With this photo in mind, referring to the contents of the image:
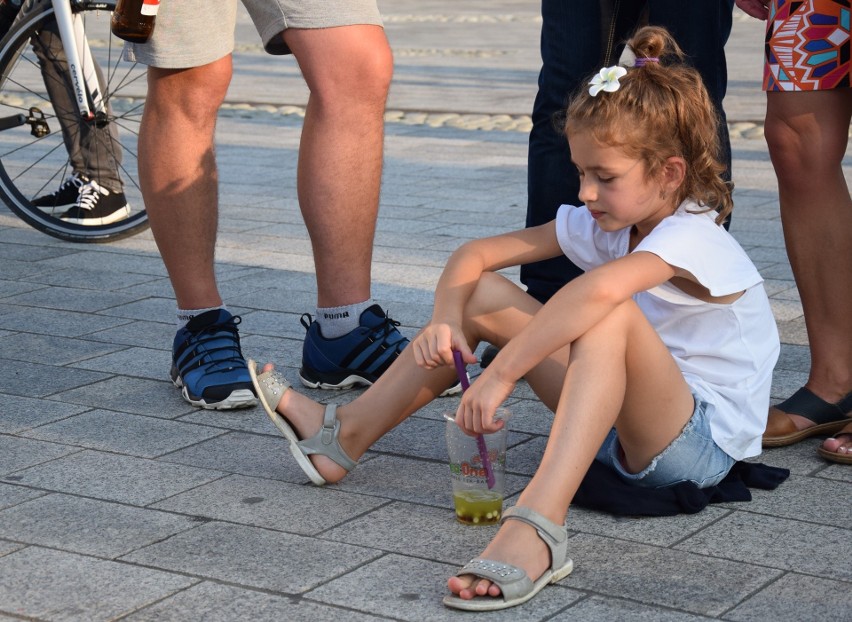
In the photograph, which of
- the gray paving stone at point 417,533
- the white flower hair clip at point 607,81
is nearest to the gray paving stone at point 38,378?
the gray paving stone at point 417,533

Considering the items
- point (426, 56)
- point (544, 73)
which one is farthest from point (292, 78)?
point (544, 73)

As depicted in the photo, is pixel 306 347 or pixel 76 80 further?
pixel 76 80

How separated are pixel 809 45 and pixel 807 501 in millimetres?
994

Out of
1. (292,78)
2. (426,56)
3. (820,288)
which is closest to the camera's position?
(820,288)

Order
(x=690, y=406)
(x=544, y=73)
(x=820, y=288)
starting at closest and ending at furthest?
(x=690, y=406)
(x=820, y=288)
(x=544, y=73)

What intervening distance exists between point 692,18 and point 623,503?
4.28 feet

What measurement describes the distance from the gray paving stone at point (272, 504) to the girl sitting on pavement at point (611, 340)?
0.22ft

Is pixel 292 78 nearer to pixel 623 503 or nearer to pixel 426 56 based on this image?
pixel 426 56

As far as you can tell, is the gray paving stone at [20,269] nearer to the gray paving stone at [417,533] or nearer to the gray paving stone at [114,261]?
the gray paving stone at [114,261]

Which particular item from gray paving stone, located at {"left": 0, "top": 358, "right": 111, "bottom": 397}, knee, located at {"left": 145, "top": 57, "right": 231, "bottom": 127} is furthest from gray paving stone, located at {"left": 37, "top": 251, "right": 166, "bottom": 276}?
knee, located at {"left": 145, "top": 57, "right": 231, "bottom": 127}

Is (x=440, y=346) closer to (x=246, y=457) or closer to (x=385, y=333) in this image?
(x=246, y=457)

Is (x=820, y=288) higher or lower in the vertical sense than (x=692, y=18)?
lower

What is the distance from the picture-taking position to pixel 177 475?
2883 millimetres

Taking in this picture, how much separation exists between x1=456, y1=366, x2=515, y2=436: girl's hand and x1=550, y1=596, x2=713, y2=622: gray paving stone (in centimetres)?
37
